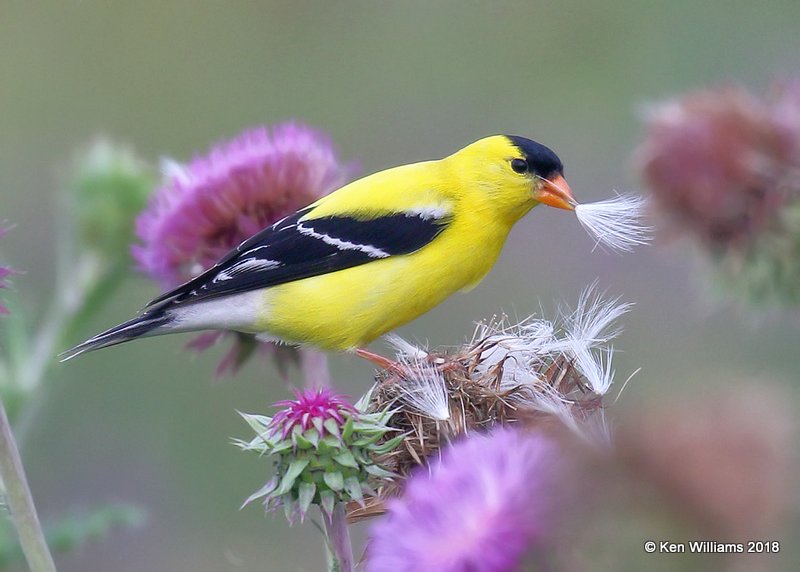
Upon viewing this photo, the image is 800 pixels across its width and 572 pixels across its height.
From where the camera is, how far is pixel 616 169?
15.5 ft

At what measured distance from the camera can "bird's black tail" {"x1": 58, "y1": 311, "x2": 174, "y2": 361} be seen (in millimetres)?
2674

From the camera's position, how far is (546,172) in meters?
3.05

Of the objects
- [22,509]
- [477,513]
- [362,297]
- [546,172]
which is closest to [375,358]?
[362,297]

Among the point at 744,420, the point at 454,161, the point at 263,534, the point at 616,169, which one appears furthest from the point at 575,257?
the point at 744,420

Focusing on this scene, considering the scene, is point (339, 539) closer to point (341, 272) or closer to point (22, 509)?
point (22, 509)

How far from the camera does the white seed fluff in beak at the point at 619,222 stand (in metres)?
2.16

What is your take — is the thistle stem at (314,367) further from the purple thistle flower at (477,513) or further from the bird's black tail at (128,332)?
the purple thistle flower at (477,513)

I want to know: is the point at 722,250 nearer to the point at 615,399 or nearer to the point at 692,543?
the point at 615,399

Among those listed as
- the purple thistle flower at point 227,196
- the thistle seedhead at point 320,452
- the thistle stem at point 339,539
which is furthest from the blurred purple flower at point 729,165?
the purple thistle flower at point 227,196

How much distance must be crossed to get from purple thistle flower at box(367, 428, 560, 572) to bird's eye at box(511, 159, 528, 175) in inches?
67.9

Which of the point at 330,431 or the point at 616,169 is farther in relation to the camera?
the point at 616,169

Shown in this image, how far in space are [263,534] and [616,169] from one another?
2.18m
